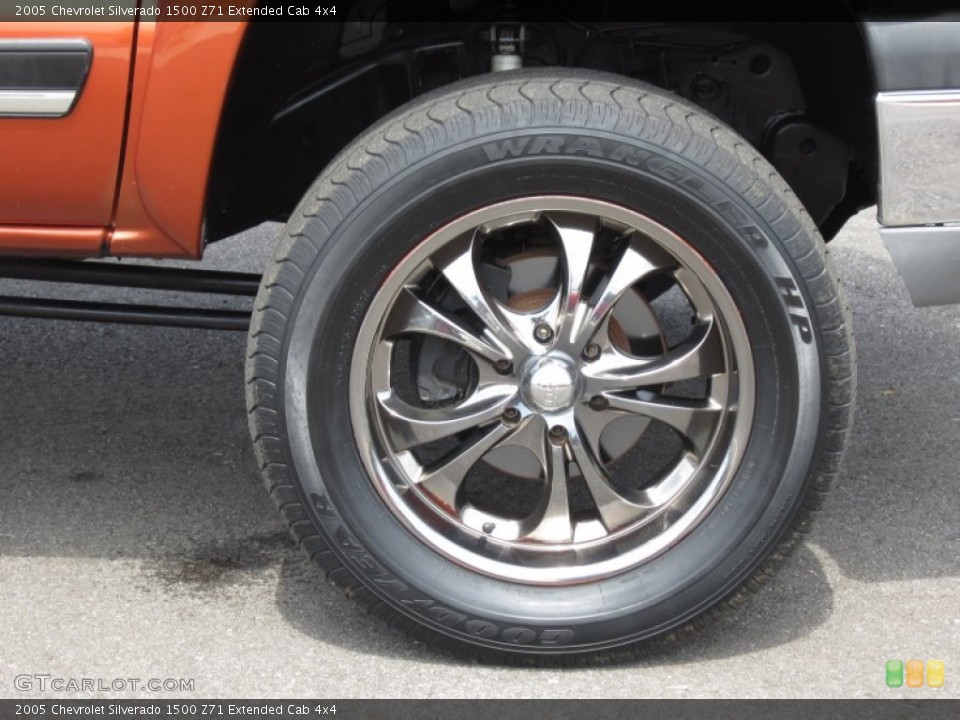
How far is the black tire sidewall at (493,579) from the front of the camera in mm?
2316

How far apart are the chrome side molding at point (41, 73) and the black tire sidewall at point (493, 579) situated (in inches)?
19.4

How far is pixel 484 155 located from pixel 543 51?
546 millimetres

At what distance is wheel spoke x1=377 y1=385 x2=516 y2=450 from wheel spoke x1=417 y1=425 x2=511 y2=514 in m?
0.04

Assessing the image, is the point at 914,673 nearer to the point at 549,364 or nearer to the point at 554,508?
the point at 554,508

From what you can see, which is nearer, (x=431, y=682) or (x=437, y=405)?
(x=431, y=682)

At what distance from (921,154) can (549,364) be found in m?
0.79

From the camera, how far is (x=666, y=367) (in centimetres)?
252

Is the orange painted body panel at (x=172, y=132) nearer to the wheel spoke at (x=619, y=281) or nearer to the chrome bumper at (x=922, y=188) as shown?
the wheel spoke at (x=619, y=281)

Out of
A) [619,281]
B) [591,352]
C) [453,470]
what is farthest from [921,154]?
[453,470]

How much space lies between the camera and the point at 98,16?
7.41ft

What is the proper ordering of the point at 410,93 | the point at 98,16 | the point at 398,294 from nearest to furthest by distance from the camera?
the point at 98,16, the point at 398,294, the point at 410,93

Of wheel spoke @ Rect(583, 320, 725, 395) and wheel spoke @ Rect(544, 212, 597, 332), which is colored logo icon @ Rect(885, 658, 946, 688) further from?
wheel spoke @ Rect(544, 212, 597, 332)
